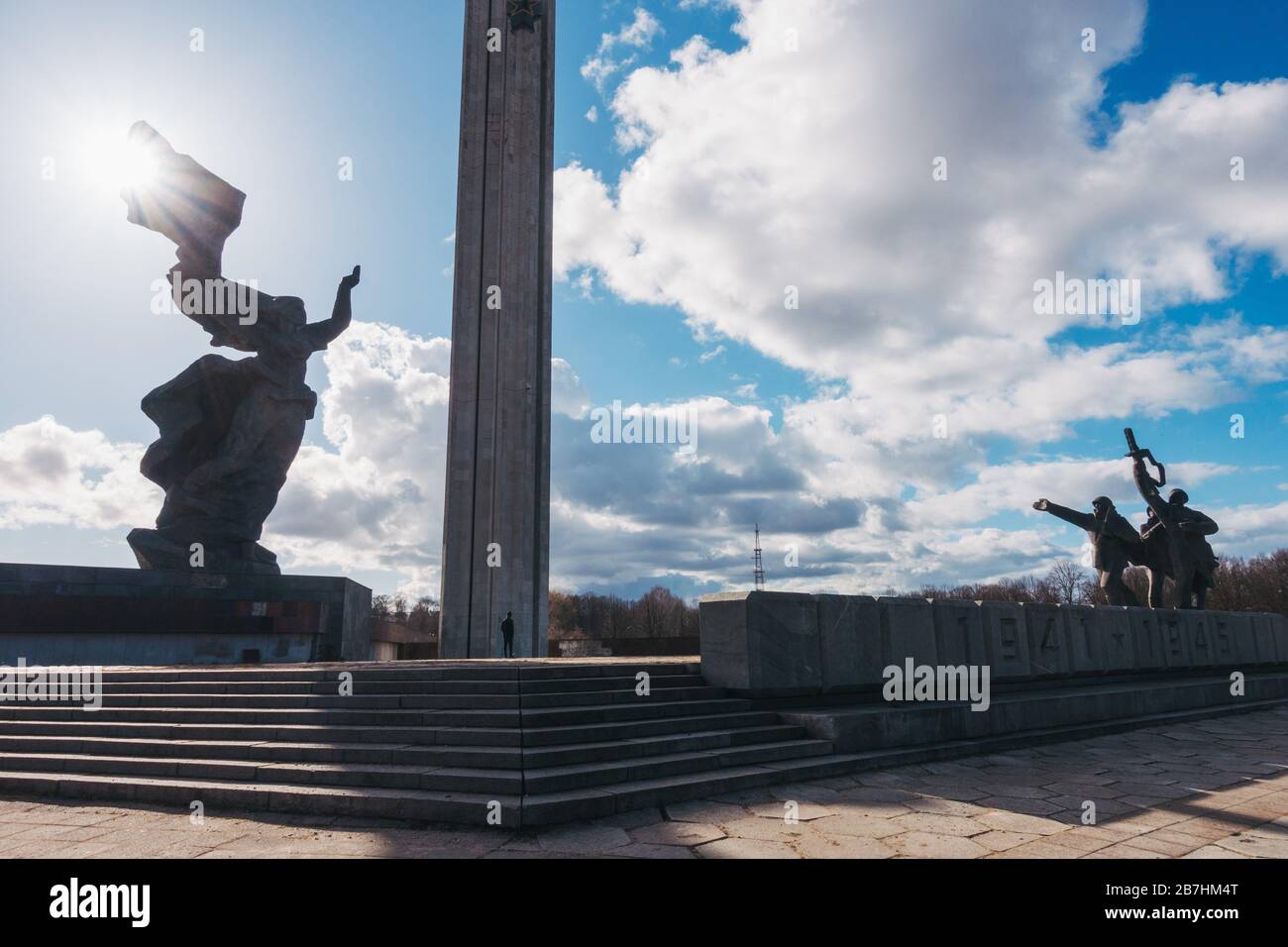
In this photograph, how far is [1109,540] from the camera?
1695 cm

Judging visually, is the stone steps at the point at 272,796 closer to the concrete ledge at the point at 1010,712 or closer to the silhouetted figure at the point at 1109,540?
the concrete ledge at the point at 1010,712

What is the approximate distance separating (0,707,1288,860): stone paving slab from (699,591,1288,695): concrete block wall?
170 centimetres

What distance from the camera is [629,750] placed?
6660 millimetres

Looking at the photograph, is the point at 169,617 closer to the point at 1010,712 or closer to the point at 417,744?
the point at 417,744

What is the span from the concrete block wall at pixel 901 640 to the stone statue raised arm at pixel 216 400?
1351 cm

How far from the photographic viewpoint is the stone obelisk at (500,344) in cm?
2561

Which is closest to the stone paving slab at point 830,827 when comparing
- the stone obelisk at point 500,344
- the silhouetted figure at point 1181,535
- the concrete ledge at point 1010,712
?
the concrete ledge at point 1010,712

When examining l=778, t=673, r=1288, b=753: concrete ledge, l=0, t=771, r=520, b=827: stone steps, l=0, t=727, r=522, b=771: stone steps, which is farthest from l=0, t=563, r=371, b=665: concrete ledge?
l=778, t=673, r=1288, b=753: concrete ledge

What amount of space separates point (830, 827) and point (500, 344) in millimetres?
23748

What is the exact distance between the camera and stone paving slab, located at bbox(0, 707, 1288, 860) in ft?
15.5

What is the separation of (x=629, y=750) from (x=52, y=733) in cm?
652

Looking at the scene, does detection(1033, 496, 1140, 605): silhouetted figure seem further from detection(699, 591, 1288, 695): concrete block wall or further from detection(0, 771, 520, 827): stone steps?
detection(0, 771, 520, 827): stone steps
